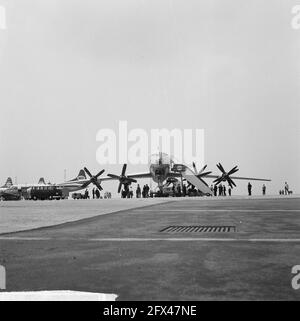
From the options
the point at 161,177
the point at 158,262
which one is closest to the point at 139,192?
the point at 161,177

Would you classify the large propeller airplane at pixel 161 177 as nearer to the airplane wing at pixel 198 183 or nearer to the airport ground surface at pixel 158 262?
the airplane wing at pixel 198 183

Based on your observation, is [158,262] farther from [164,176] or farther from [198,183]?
[198,183]

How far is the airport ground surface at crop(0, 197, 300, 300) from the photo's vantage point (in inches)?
198

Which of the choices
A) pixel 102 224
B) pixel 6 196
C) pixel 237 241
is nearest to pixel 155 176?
pixel 6 196

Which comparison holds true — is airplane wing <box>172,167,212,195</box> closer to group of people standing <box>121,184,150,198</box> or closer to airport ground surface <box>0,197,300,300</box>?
group of people standing <box>121,184,150,198</box>

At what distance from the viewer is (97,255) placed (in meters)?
7.63

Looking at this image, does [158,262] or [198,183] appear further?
[198,183]

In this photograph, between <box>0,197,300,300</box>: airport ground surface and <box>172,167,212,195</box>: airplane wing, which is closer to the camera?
<box>0,197,300,300</box>: airport ground surface

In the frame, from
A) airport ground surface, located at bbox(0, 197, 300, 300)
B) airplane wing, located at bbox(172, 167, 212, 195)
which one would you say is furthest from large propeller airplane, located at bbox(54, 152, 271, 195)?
airport ground surface, located at bbox(0, 197, 300, 300)

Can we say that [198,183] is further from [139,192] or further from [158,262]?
[158,262]

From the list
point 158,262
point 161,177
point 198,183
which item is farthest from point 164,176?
point 158,262

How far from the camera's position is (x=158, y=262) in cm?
684
